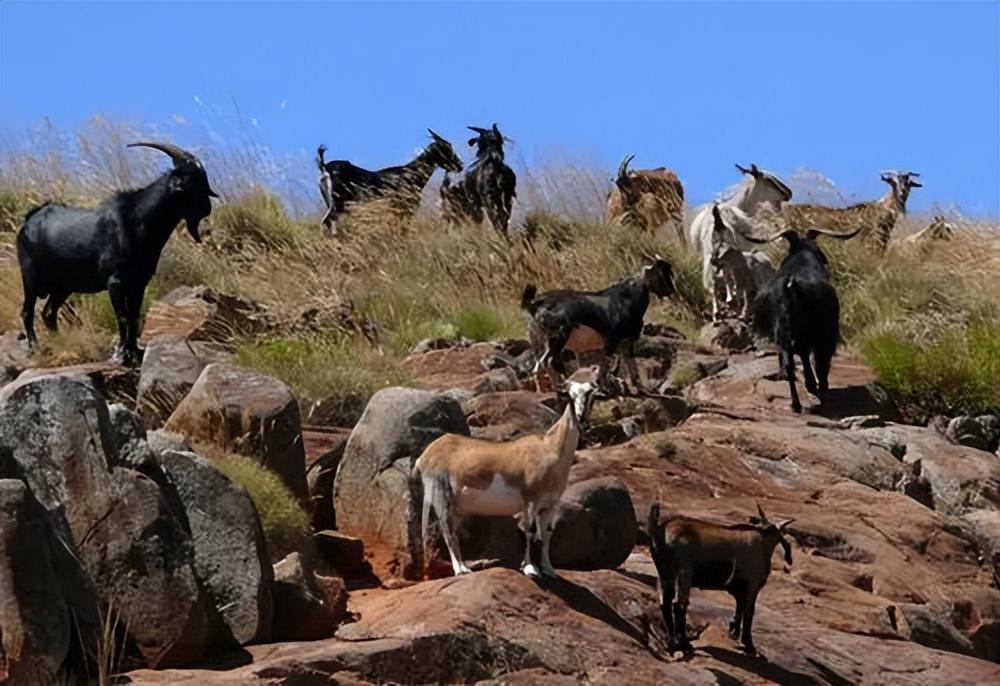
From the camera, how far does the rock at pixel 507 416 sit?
45.7ft

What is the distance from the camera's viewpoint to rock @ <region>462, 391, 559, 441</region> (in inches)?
548

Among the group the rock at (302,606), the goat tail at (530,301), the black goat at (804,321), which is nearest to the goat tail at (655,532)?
the rock at (302,606)

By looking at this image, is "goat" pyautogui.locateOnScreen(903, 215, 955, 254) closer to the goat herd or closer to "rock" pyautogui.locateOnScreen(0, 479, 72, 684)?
the goat herd

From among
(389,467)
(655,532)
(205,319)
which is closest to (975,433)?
(205,319)

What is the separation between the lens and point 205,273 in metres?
21.3

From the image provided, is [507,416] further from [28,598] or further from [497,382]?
[28,598]

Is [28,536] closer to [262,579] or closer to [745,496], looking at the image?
[262,579]

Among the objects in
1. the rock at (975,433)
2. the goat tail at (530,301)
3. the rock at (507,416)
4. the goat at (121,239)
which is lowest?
the rock at (975,433)

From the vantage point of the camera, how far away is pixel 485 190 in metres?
25.5

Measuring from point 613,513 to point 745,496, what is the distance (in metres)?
2.60

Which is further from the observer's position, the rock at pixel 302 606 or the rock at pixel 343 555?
the rock at pixel 343 555

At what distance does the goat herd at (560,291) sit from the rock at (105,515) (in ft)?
5.49

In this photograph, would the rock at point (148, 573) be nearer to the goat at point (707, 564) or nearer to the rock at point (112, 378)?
the goat at point (707, 564)

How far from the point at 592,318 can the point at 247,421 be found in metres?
5.38
